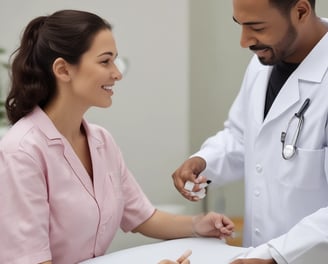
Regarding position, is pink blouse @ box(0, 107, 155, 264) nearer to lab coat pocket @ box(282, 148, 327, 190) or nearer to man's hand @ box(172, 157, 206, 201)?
man's hand @ box(172, 157, 206, 201)

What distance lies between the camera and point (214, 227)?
1545 millimetres

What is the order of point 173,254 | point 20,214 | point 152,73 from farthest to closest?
point 152,73 → point 173,254 → point 20,214

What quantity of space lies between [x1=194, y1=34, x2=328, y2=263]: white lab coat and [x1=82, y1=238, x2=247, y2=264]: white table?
13cm

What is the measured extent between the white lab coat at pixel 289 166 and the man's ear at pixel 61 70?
0.50m

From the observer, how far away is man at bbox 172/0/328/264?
126 centimetres

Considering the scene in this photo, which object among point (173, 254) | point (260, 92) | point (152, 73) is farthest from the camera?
point (152, 73)

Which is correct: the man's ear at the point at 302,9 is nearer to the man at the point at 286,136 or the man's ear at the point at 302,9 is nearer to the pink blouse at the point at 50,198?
the man at the point at 286,136

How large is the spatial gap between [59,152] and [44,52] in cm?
25

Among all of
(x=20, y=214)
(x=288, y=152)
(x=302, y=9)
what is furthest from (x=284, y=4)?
(x=20, y=214)

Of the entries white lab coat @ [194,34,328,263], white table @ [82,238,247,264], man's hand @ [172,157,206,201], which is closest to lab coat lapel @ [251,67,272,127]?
white lab coat @ [194,34,328,263]

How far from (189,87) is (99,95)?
3.66 ft

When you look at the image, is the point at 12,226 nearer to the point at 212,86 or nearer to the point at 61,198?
the point at 61,198

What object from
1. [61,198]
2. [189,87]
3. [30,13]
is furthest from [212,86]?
[61,198]

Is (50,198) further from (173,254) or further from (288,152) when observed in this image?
(288,152)
